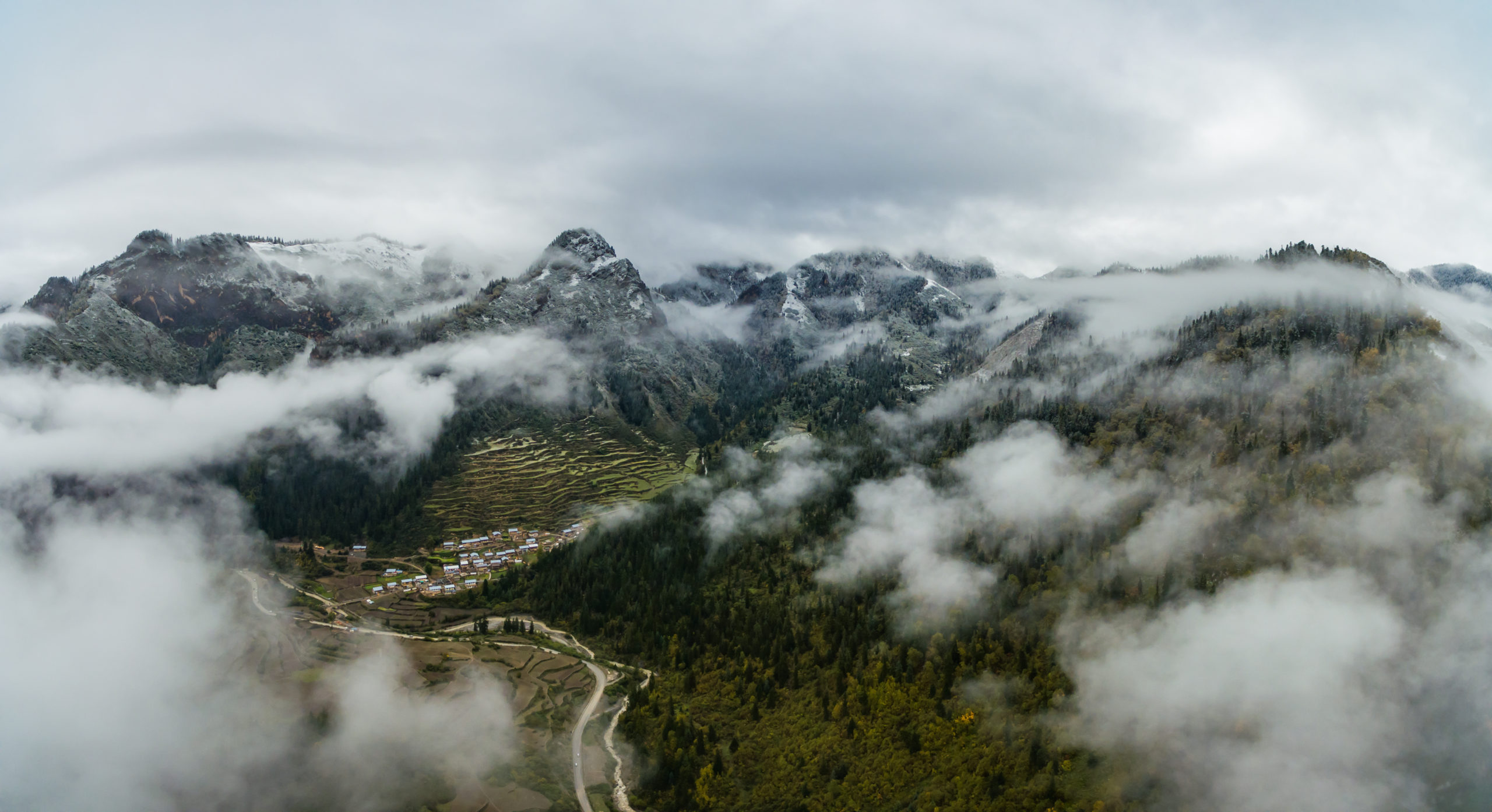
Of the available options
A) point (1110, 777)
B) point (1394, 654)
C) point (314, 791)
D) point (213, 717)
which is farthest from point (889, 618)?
point (213, 717)

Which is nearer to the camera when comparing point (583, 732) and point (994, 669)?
point (994, 669)

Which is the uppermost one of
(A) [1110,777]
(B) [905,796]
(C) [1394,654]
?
(C) [1394,654]

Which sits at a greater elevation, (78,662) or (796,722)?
(78,662)

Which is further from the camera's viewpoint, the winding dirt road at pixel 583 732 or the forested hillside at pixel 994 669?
the winding dirt road at pixel 583 732

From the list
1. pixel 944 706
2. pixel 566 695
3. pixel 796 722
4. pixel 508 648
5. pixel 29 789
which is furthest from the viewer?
pixel 508 648

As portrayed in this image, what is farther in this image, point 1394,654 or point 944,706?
point 944,706

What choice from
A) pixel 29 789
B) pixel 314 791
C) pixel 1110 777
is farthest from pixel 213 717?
pixel 1110 777

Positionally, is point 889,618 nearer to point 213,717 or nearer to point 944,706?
point 944,706

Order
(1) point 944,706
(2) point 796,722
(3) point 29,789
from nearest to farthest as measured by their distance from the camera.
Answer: (3) point 29,789 → (1) point 944,706 → (2) point 796,722

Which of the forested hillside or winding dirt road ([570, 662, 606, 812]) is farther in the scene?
winding dirt road ([570, 662, 606, 812])

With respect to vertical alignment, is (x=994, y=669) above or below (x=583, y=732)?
above
